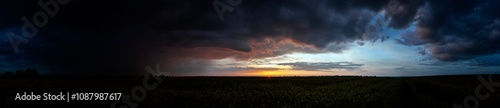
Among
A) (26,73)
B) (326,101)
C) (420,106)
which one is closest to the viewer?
(420,106)

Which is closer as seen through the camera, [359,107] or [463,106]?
[359,107]

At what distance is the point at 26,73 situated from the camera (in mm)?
94625

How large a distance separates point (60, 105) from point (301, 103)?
37.4 feet

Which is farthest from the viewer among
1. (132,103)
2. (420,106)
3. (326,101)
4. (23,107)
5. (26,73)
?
(26,73)

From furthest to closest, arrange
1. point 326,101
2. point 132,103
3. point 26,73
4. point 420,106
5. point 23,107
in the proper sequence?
point 26,73, point 326,101, point 420,106, point 132,103, point 23,107

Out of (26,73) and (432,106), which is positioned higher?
(26,73)

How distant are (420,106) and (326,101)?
459 centimetres

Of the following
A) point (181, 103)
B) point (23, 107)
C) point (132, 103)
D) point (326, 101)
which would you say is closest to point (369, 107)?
point (326, 101)

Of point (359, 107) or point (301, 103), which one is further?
point (301, 103)

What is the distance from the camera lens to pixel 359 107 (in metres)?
16.2

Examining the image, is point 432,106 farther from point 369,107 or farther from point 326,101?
point 326,101

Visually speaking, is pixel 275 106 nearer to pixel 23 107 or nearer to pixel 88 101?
pixel 88 101

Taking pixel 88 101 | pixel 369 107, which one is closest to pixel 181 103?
pixel 88 101

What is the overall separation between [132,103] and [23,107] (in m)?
4.39
